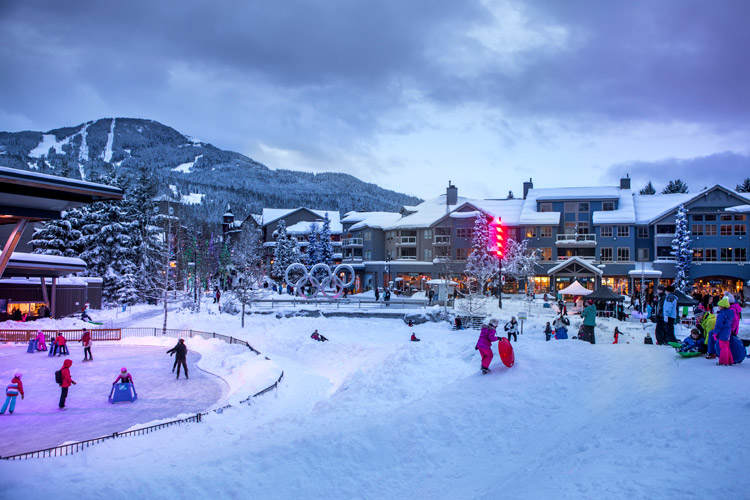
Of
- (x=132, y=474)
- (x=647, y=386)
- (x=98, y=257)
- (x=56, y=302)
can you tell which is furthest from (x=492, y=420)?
(x=98, y=257)

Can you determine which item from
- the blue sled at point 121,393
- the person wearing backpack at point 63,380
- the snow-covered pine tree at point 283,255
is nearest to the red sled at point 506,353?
the blue sled at point 121,393

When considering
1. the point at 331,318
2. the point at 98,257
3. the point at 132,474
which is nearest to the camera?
the point at 132,474

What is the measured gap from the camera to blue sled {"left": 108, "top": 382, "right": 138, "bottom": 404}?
16.5m

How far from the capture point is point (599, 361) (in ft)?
49.3

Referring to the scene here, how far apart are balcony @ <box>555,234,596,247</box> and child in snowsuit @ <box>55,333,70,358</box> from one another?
48669mm

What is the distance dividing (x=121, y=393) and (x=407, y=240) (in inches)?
2029

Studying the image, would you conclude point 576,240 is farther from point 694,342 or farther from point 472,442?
point 472,442

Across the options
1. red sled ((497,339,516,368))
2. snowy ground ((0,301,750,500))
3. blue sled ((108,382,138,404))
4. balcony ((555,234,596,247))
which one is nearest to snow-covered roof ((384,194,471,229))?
balcony ((555,234,596,247))

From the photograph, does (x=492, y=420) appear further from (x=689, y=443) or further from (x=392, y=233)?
(x=392, y=233)

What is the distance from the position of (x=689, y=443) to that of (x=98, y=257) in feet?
164

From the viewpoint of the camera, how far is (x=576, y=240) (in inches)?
2260

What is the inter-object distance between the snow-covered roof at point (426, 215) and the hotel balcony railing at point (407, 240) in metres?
1.59

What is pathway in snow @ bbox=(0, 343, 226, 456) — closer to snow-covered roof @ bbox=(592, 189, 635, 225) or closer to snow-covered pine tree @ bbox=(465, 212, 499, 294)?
snow-covered pine tree @ bbox=(465, 212, 499, 294)

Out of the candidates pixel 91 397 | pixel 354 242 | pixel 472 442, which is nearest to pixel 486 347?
pixel 472 442
